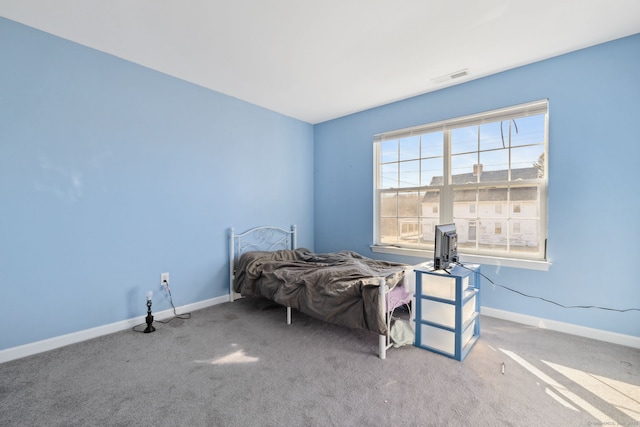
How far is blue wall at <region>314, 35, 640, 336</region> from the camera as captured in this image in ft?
7.41

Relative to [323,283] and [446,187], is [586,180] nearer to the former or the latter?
[446,187]

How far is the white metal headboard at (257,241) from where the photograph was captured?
11.2 feet

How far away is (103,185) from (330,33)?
2347 mm

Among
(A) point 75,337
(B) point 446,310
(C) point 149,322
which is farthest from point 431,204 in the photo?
(A) point 75,337

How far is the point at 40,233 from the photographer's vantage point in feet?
7.21

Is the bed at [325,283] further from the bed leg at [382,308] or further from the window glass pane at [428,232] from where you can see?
the window glass pane at [428,232]

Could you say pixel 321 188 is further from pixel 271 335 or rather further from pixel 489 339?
pixel 489 339

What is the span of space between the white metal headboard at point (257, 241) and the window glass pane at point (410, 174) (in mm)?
1687

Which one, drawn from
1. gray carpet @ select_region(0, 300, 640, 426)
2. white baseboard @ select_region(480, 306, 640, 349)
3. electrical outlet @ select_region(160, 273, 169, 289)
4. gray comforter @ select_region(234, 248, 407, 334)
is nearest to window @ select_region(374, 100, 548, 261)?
white baseboard @ select_region(480, 306, 640, 349)

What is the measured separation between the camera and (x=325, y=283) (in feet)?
7.93

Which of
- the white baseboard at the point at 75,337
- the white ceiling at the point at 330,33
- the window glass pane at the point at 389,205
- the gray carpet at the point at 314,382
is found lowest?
the gray carpet at the point at 314,382

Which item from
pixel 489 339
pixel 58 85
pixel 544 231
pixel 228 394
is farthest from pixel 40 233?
pixel 544 231

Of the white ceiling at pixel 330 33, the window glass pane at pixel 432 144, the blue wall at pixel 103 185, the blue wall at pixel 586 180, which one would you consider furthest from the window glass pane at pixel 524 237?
the blue wall at pixel 103 185

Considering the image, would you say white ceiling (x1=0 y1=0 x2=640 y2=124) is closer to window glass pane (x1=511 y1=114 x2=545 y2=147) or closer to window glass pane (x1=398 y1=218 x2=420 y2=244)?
window glass pane (x1=511 y1=114 x2=545 y2=147)
